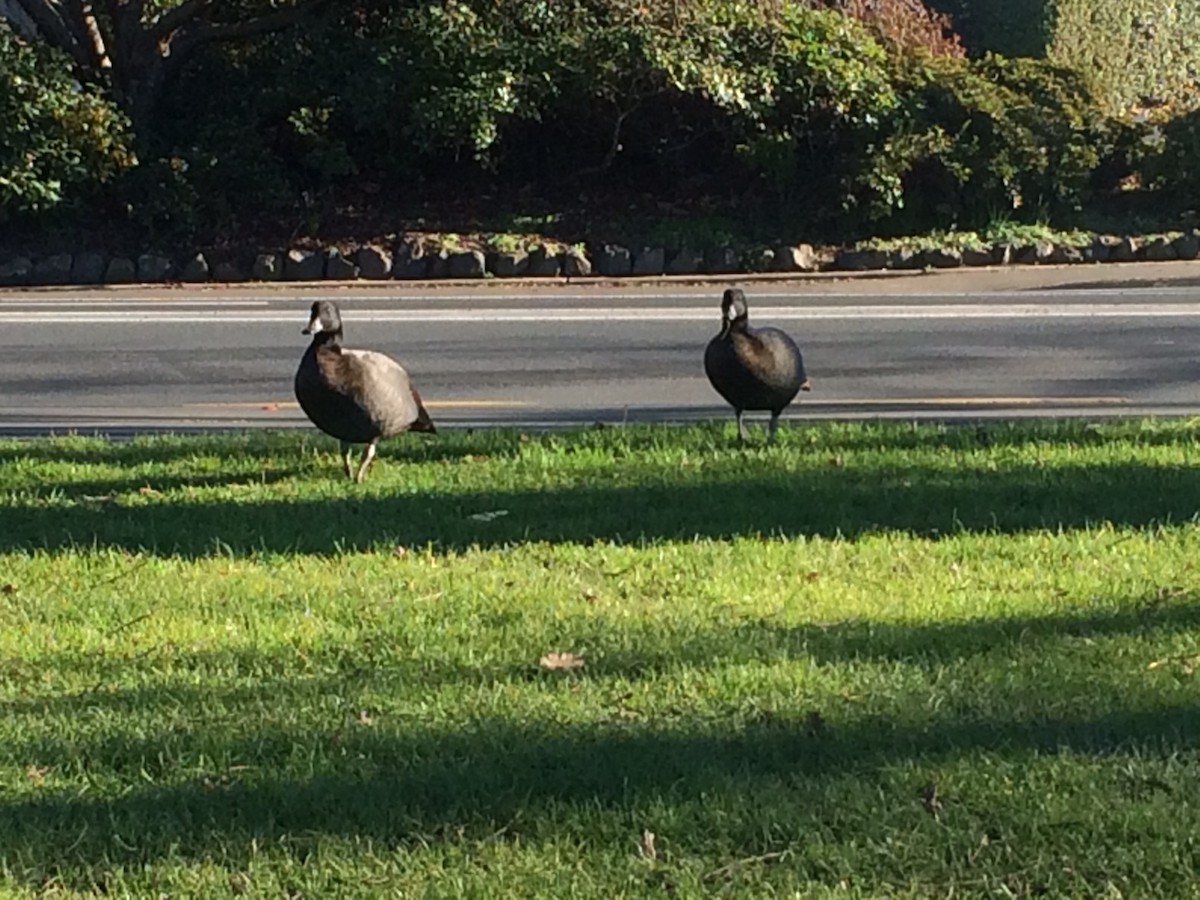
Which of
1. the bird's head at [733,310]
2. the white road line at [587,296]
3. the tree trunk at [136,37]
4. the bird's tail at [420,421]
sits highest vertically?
the tree trunk at [136,37]

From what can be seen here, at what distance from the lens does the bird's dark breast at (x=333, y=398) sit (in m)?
8.52

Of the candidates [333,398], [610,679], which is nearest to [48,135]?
[333,398]

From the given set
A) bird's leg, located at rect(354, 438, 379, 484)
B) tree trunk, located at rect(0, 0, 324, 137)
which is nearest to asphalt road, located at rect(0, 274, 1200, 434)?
bird's leg, located at rect(354, 438, 379, 484)

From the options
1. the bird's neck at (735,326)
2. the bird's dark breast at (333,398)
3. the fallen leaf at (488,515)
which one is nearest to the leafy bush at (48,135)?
the bird's neck at (735,326)

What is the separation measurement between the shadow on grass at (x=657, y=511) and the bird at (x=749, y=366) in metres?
0.90

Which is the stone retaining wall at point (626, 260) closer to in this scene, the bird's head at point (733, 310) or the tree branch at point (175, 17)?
the tree branch at point (175, 17)

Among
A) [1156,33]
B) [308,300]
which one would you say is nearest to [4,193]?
[308,300]

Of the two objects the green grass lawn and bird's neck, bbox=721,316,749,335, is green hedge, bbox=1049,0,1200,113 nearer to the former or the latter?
bird's neck, bbox=721,316,749,335

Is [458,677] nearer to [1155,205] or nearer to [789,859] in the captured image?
[789,859]

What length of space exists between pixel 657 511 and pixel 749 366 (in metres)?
1.71

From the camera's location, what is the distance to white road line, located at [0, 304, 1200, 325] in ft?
51.5

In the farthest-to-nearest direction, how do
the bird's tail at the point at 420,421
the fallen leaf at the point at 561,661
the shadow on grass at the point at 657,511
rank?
the bird's tail at the point at 420,421
the shadow on grass at the point at 657,511
the fallen leaf at the point at 561,661

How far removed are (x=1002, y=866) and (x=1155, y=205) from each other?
1939cm

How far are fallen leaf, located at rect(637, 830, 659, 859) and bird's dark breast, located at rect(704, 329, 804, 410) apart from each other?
534 cm
